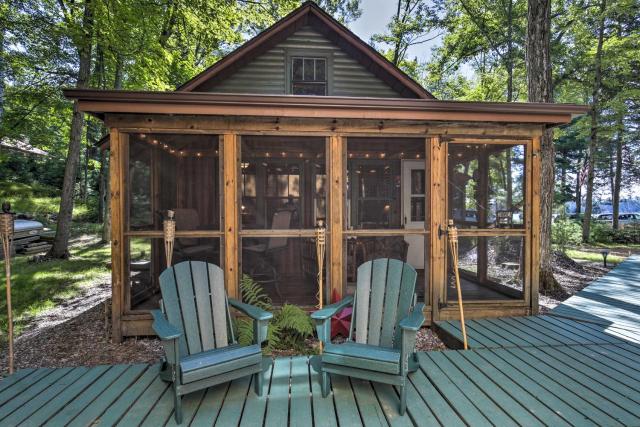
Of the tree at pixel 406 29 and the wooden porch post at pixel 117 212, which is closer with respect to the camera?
the wooden porch post at pixel 117 212

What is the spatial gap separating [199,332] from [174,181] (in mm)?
3310

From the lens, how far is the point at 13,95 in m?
8.62

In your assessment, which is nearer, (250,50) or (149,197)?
(149,197)

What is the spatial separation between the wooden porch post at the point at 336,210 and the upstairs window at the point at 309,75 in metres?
3.19

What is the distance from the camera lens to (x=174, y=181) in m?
5.14

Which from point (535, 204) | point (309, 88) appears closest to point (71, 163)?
point (309, 88)

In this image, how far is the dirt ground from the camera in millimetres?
3348

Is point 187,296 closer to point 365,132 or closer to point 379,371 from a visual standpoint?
point 379,371

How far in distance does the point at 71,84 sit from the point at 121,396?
10521 mm

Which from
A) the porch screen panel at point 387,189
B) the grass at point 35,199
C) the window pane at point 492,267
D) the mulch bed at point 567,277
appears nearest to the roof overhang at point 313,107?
the window pane at point 492,267

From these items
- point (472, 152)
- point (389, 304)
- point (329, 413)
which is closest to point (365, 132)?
point (472, 152)

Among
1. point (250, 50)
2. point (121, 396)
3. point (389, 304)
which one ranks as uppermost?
point (250, 50)

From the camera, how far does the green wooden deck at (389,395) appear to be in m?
2.01

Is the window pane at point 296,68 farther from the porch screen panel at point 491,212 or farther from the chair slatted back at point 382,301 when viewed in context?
the chair slatted back at point 382,301
